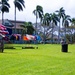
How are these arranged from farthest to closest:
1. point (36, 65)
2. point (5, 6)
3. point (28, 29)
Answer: point (28, 29)
point (5, 6)
point (36, 65)

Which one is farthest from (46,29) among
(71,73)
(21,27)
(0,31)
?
(71,73)

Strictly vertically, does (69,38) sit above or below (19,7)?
below

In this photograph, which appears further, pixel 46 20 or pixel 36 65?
pixel 46 20

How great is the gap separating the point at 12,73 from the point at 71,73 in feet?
9.20

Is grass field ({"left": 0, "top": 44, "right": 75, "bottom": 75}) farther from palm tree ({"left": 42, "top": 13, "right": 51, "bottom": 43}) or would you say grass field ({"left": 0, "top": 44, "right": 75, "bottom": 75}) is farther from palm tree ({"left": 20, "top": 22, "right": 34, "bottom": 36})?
palm tree ({"left": 42, "top": 13, "right": 51, "bottom": 43})

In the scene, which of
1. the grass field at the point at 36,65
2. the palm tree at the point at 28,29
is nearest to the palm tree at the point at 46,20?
the palm tree at the point at 28,29

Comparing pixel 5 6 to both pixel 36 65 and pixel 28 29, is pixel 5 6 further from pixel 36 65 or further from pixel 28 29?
pixel 36 65

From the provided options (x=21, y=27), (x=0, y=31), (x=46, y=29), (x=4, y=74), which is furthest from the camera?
(x=46, y=29)

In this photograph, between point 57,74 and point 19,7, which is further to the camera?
point 19,7

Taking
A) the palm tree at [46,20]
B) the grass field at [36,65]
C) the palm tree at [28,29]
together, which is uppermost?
the palm tree at [46,20]

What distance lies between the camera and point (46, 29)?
138 m

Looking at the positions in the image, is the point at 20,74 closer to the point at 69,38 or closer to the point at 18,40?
the point at 18,40

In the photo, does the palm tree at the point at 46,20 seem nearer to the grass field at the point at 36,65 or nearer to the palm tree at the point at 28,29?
the palm tree at the point at 28,29

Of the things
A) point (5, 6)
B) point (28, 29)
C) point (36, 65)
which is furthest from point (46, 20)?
point (36, 65)
